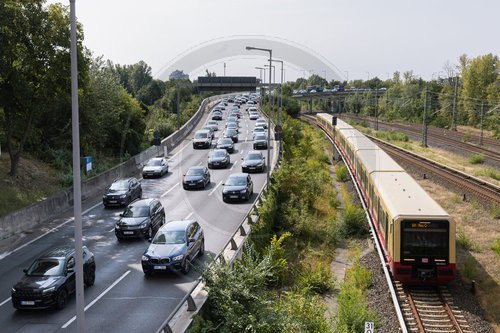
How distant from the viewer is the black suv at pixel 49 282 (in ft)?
45.9

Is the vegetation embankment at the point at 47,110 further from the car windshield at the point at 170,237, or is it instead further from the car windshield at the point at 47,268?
the car windshield at the point at 170,237

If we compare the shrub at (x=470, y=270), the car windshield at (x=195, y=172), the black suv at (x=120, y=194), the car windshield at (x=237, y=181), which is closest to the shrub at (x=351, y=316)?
the shrub at (x=470, y=270)

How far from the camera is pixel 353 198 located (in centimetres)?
3247

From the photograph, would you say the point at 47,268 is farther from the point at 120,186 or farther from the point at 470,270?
the point at 470,270

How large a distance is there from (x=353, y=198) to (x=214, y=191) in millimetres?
9797

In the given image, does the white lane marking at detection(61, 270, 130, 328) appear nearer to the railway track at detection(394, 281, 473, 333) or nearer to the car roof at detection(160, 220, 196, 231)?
the car roof at detection(160, 220, 196, 231)

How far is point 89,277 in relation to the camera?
637 inches

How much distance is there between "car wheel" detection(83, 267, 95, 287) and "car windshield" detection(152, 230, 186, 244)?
8.32 ft

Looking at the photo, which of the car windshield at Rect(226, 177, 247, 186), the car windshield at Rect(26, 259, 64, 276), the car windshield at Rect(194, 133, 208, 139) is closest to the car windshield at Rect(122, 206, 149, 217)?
the car windshield at Rect(26, 259, 64, 276)

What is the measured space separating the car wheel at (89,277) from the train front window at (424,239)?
35.6 ft

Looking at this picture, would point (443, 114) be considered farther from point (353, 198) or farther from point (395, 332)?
point (395, 332)

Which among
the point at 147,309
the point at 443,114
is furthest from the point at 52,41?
the point at 443,114

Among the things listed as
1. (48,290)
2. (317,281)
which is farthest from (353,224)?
(48,290)

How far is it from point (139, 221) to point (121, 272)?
403 centimetres
